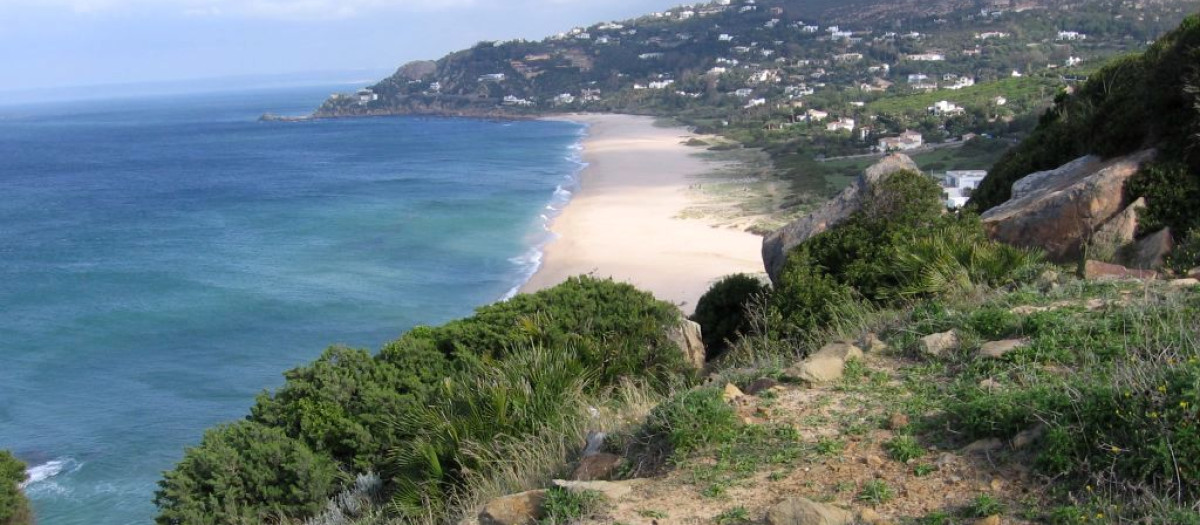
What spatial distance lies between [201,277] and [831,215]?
29742 mm

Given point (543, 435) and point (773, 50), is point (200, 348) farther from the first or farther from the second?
point (773, 50)

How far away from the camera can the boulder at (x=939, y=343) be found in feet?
19.6

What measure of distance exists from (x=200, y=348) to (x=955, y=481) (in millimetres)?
26395

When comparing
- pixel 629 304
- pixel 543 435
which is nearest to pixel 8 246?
pixel 629 304

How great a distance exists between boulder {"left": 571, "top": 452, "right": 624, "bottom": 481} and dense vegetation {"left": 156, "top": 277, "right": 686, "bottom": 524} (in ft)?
2.78

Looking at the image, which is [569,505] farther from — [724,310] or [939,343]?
[724,310]

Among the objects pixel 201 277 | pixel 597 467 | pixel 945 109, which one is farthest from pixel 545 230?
pixel 945 109

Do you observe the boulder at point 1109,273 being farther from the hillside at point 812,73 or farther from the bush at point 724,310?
the hillside at point 812,73

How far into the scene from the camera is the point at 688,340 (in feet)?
37.1

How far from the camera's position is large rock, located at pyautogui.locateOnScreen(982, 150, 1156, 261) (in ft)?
34.8

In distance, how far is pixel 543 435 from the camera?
605 cm

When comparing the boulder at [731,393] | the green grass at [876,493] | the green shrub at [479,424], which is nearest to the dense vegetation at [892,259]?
the boulder at [731,393]

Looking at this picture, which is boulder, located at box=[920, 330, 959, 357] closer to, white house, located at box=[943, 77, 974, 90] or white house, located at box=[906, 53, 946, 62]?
white house, located at box=[943, 77, 974, 90]

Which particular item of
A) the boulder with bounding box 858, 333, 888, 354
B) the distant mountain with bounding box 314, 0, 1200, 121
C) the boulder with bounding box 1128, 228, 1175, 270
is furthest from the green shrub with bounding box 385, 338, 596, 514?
the distant mountain with bounding box 314, 0, 1200, 121
